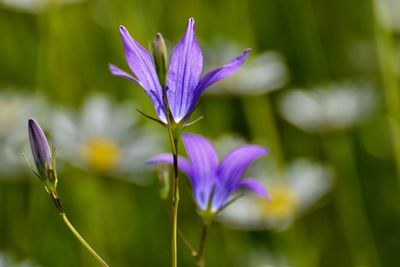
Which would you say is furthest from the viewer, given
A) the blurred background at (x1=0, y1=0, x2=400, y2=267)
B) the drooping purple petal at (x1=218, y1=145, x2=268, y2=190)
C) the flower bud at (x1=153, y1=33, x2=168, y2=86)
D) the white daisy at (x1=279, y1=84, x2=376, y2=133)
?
the white daisy at (x1=279, y1=84, x2=376, y2=133)

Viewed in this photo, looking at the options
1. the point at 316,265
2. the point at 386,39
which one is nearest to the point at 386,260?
the point at 316,265

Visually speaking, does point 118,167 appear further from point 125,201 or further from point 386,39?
point 386,39

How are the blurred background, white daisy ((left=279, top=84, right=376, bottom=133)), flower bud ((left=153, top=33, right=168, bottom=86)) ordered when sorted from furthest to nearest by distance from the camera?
white daisy ((left=279, top=84, right=376, bottom=133)), the blurred background, flower bud ((left=153, top=33, right=168, bottom=86))

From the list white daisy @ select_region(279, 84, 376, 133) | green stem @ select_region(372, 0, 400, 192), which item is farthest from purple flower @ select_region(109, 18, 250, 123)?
white daisy @ select_region(279, 84, 376, 133)

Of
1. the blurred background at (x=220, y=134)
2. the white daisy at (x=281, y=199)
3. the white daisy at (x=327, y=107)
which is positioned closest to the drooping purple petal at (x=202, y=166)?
the blurred background at (x=220, y=134)

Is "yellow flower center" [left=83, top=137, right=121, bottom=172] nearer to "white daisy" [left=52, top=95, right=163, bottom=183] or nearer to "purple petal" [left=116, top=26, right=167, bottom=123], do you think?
"white daisy" [left=52, top=95, right=163, bottom=183]
